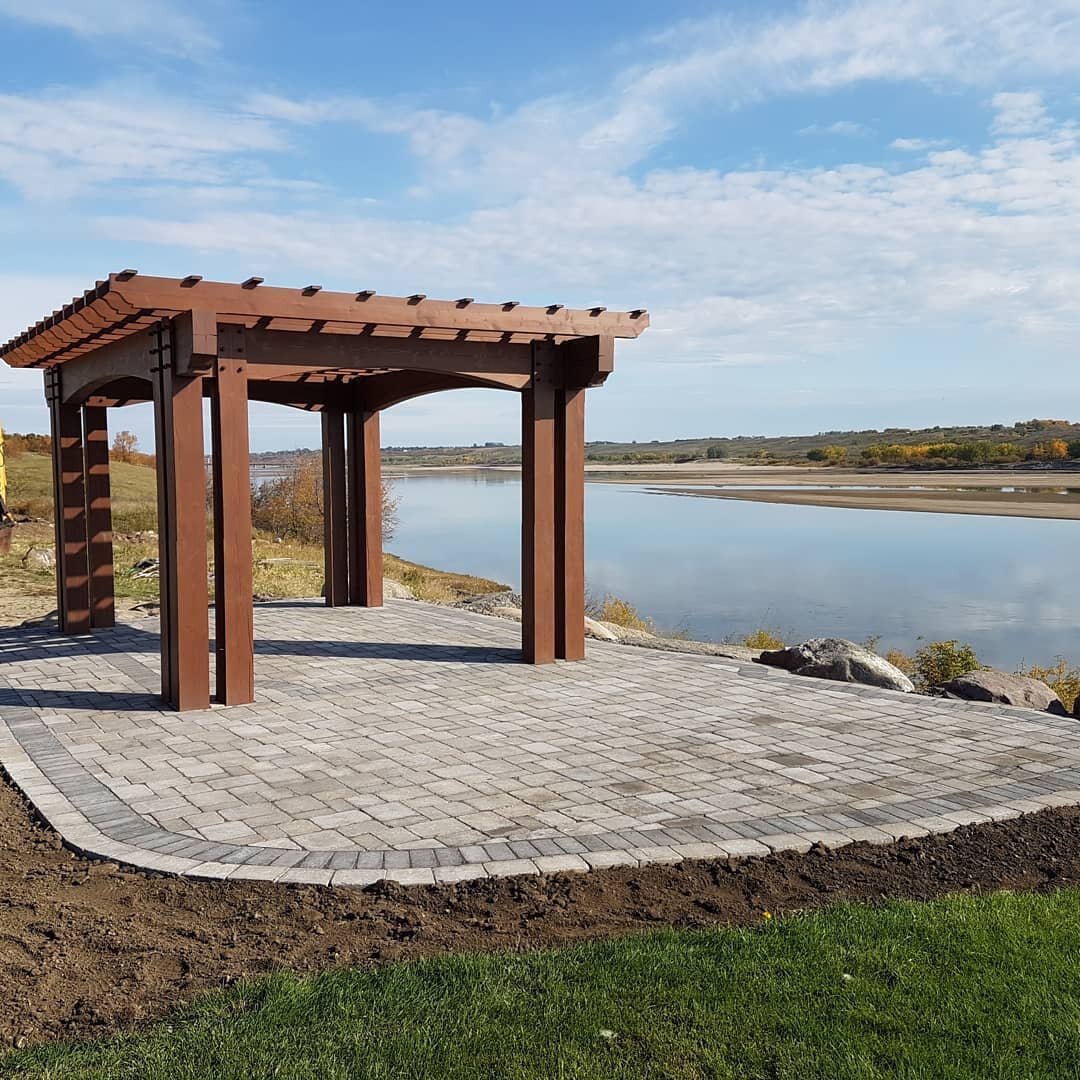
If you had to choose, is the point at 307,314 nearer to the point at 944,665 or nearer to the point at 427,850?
the point at 427,850

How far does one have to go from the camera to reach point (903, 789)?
19.0 feet

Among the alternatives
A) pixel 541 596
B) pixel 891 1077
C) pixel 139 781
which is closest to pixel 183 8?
pixel 541 596

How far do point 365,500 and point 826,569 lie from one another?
61.5ft

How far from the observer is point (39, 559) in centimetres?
1783

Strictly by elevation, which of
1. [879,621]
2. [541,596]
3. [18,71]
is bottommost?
[879,621]

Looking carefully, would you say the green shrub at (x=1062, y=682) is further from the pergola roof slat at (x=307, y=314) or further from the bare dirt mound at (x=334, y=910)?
the bare dirt mound at (x=334, y=910)

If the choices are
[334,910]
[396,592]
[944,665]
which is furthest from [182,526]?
[944,665]

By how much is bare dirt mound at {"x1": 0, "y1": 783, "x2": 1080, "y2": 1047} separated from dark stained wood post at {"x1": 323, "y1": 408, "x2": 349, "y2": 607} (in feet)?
27.1

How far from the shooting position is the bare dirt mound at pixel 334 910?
3.55 metres

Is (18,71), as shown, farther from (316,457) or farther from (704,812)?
(316,457)

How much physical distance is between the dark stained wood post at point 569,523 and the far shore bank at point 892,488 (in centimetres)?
3198

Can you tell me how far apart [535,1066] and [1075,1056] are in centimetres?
166

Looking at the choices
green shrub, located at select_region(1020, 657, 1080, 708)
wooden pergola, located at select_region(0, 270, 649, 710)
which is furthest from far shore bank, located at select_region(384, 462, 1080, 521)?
wooden pergola, located at select_region(0, 270, 649, 710)

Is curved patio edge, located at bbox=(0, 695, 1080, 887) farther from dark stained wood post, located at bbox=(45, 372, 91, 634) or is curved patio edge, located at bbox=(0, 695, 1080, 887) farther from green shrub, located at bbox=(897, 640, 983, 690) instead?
green shrub, located at bbox=(897, 640, 983, 690)
